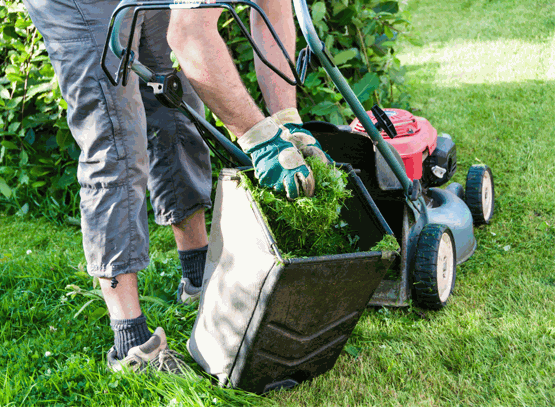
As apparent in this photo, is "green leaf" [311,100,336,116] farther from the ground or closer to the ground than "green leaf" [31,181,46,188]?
farther from the ground

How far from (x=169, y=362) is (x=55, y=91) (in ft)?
5.88

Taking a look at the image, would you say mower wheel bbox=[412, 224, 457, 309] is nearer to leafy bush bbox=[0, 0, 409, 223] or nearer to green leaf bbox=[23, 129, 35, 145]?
leafy bush bbox=[0, 0, 409, 223]

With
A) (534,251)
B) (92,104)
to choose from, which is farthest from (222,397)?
(534,251)

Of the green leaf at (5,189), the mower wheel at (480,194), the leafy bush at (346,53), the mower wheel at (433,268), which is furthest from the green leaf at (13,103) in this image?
the mower wheel at (480,194)

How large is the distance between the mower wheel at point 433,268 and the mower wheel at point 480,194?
0.53 meters

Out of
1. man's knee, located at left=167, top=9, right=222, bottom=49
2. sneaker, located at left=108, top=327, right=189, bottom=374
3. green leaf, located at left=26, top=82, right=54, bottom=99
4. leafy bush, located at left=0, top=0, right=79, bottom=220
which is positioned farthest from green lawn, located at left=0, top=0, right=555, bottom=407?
man's knee, located at left=167, top=9, right=222, bottom=49

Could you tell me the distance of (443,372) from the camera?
5.53ft

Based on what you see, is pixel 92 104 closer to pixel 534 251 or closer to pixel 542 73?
pixel 534 251

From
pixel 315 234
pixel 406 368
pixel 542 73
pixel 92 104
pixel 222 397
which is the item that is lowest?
pixel 542 73

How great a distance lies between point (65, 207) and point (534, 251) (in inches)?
101

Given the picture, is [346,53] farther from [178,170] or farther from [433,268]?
[433,268]

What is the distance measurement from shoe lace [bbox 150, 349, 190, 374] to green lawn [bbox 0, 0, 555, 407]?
58mm

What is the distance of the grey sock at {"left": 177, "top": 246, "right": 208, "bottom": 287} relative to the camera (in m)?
2.20

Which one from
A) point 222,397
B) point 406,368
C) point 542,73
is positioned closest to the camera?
point 222,397
